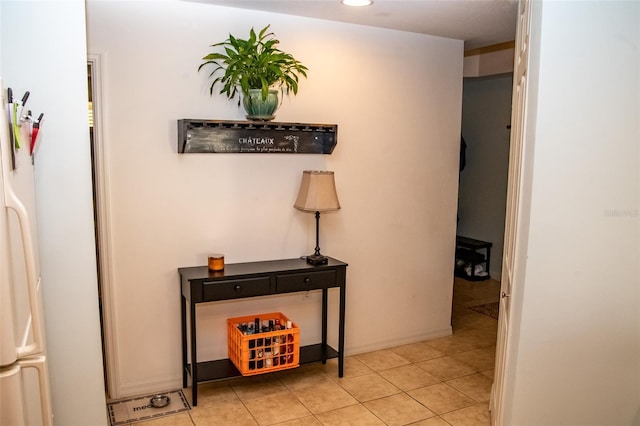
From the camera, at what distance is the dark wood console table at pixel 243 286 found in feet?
10.1

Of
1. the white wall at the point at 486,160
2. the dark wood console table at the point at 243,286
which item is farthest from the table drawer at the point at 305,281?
the white wall at the point at 486,160

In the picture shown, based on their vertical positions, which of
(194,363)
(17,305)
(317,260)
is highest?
(17,305)

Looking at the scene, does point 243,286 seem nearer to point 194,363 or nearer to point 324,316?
point 194,363

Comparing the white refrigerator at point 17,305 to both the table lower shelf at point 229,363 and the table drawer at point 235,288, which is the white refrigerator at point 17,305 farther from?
the table lower shelf at point 229,363

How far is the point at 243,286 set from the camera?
316cm

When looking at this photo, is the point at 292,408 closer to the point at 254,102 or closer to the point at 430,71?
the point at 254,102

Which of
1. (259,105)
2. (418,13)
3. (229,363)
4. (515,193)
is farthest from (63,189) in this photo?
(418,13)

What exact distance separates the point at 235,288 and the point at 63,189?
1.24 metres

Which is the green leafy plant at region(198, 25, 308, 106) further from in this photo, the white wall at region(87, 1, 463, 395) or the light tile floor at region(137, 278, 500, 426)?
the light tile floor at region(137, 278, 500, 426)

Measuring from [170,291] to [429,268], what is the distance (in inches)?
79.6

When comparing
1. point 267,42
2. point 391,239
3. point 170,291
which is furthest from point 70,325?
point 391,239

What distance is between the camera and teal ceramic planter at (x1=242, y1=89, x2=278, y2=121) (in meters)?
3.16

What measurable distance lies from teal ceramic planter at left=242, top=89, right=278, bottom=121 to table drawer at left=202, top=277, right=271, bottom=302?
98 cm

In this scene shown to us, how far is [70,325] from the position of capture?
7.34 feet
